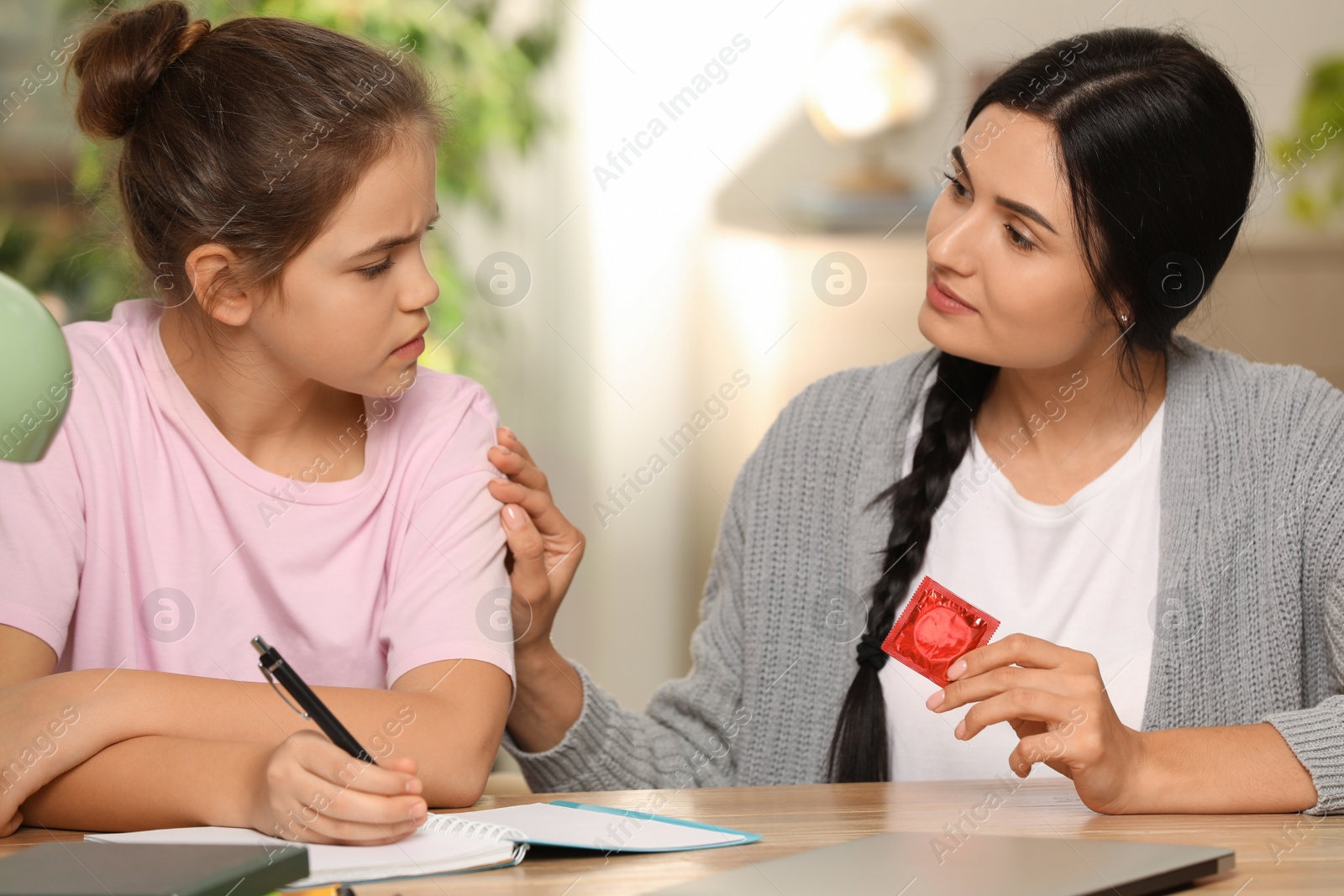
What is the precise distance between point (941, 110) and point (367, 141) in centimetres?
221

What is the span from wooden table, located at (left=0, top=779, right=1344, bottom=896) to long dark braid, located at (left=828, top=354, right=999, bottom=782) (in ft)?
0.70

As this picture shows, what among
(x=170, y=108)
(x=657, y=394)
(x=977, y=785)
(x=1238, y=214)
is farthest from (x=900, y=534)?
(x=657, y=394)

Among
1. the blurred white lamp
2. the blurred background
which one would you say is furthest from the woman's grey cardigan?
the blurred white lamp

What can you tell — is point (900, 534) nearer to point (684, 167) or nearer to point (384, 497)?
point (384, 497)

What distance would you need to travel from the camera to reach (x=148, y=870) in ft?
2.04

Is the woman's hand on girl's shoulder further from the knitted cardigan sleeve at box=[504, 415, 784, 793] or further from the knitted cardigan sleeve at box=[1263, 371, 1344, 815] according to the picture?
the knitted cardigan sleeve at box=[1263, 371, 1344, 815]

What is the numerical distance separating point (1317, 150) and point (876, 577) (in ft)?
6.30

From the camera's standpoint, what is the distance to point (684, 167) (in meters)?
3.07

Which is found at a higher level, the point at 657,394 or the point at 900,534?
the point at 657,394

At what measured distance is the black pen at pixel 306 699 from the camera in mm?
722

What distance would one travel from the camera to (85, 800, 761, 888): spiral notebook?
2.33 ft

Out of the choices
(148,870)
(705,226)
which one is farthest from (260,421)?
(705,226)

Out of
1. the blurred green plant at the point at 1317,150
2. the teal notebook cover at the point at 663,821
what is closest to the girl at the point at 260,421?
the teal notebook cover at the point at 663,821

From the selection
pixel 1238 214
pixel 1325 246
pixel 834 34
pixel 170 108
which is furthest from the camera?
pixel 834 34
